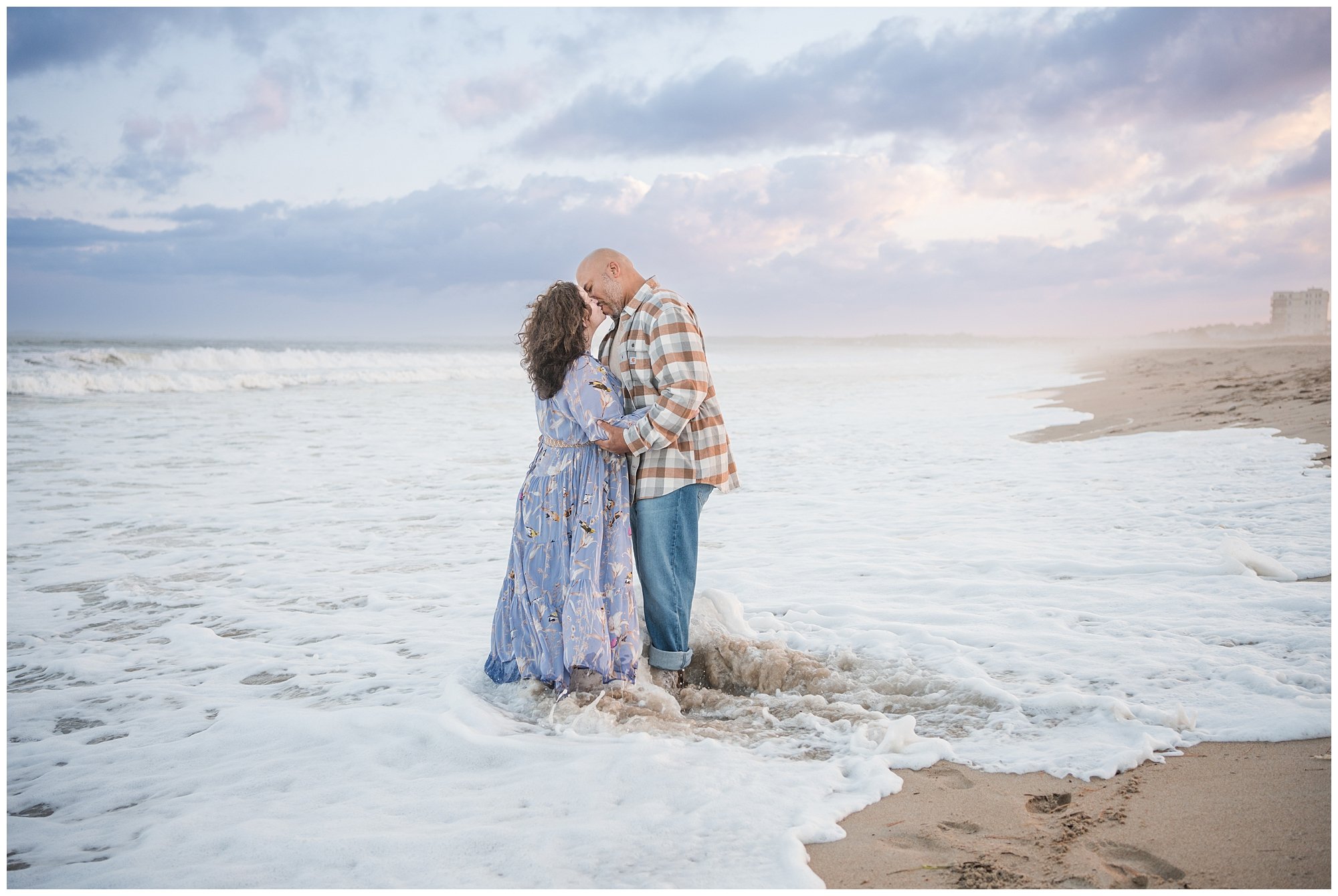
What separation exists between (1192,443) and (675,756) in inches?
347

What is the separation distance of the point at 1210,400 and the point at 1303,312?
7055 centimetres

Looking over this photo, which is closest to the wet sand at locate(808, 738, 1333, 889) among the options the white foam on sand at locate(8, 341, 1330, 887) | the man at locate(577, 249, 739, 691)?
the white foam on sand at locate(8, 341, 1330, 887)

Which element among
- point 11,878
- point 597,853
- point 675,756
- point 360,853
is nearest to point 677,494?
point 675,756

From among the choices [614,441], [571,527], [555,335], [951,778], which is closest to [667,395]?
[614,441]

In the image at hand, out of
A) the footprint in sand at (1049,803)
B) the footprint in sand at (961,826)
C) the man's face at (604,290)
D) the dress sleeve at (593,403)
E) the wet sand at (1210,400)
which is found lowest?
the footprint in sand at (1049,803)

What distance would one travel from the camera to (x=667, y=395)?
333 cm

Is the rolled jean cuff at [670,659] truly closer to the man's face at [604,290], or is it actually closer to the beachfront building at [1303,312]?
the man's face at [604,290]

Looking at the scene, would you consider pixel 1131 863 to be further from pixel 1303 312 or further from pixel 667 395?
pixel 1303 312

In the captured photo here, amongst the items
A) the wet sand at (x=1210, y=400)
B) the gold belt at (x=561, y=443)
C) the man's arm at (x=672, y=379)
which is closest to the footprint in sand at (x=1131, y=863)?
the man's arm at (x=672, y=379)

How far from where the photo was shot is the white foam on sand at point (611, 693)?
8.26ft

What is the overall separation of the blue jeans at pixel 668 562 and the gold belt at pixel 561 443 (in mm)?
336

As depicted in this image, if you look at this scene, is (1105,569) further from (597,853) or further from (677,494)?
(597,853)

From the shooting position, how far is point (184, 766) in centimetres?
306

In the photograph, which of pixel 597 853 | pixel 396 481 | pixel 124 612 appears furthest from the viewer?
pixel 396 481
